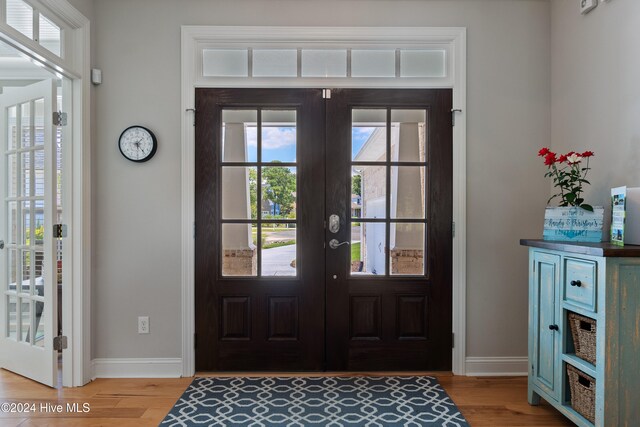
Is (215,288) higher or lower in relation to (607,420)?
higher

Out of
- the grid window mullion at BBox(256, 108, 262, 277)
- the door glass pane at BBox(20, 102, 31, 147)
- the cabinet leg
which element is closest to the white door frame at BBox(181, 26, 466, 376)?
the grid window mullion at BBox(256, 108, 262, 277)

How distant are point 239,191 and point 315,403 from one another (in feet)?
5.01

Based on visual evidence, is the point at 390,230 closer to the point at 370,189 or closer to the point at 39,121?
the point at 370,189

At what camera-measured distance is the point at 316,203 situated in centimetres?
291

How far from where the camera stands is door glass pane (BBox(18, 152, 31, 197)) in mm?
2783

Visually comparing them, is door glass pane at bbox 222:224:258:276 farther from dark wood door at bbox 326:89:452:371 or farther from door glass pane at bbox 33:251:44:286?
door glass pane at bbox 33:251:44:286

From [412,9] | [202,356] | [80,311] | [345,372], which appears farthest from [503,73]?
[80,311]

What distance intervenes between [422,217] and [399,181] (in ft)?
1.04

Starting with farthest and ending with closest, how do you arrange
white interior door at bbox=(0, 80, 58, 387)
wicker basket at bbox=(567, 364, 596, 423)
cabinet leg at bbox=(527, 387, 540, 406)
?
1. white interior door at bbox=(0, 80, 58, 387)
2. cabinet leg at bbox=(527, 387, 540, 406)
3. wicker basket at bbox=(567, 364, 596, 423)

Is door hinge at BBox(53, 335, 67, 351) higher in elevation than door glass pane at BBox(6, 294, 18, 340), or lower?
lower

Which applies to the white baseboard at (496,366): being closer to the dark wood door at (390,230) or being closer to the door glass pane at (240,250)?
the dark wood door at (390,230)

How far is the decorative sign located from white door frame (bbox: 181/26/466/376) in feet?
3.09

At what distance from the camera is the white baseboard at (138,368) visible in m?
2.87

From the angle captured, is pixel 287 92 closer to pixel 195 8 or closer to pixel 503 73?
pixel 195 8
